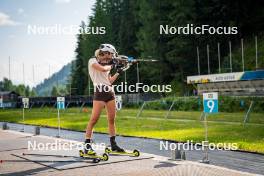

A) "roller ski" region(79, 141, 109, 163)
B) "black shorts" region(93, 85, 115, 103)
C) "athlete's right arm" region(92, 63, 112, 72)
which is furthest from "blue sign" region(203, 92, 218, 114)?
"roller ski" region(79, 141, 109, 163)

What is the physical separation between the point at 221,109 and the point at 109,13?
4645 centimetres

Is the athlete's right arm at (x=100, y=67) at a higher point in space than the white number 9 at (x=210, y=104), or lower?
higher

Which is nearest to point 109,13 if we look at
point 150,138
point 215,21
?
point 215,21

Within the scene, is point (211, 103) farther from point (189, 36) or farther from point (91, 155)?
point (189, 36)

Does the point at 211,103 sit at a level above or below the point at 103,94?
below

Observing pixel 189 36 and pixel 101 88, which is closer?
pixel 101 88

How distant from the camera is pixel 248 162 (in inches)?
392

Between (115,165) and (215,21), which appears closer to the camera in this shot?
(115,165)

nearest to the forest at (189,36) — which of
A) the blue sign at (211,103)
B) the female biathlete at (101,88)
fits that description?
the blue sign at (211,103)

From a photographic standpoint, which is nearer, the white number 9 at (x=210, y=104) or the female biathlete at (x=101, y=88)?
the female biathlete at (x=101, y=88)

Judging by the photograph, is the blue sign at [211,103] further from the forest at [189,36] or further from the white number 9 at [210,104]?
the forest at [189,36]

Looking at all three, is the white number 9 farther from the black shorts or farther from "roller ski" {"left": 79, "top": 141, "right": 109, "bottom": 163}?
"roller ski" {"left": 79, "top": 141, "right": 109, "bottom": 163}

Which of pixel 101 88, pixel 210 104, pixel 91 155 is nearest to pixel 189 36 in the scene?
pixel 210 104

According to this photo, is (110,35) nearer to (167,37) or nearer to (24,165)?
(167,37)
